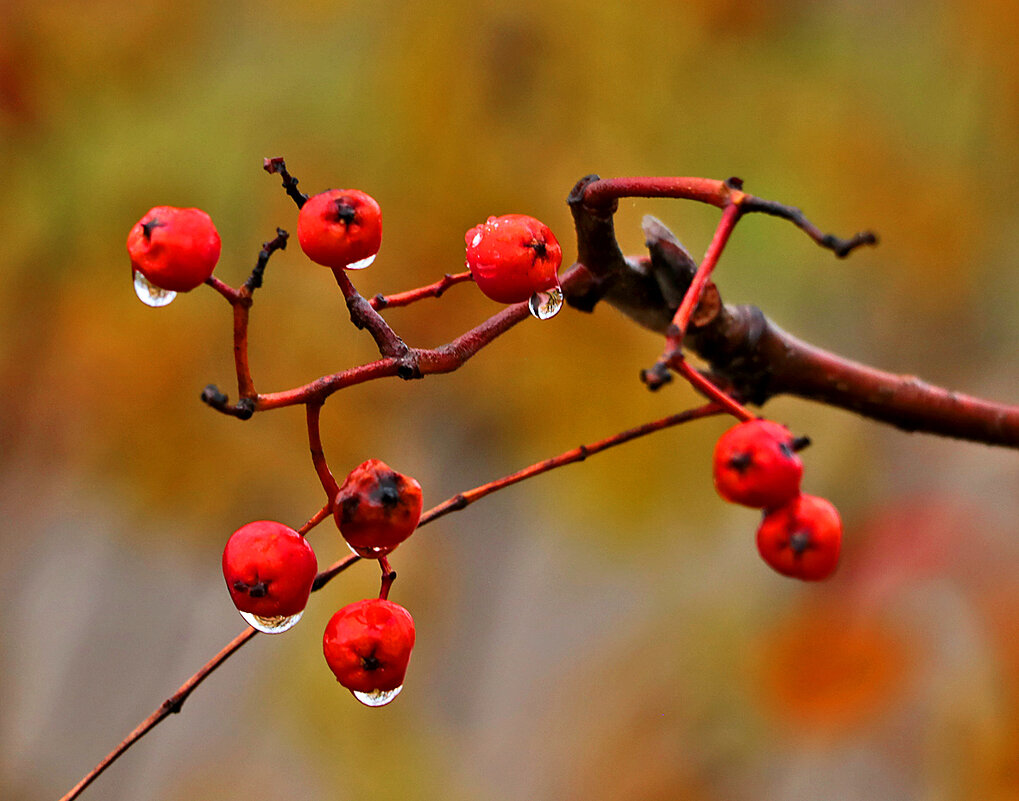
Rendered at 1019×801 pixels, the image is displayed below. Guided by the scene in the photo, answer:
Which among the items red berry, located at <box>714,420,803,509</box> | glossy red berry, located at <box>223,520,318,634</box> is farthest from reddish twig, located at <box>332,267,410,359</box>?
red berry, located at <box>714,420,803,509</box>

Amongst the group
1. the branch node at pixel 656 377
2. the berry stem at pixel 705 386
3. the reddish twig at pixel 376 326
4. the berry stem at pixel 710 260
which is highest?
the berry stem at pixel 710 260

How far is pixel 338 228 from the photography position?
0.91 m

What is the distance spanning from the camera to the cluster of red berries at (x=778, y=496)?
0.95 meters


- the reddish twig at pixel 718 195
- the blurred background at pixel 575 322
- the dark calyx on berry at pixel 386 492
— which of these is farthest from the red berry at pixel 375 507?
the blurred background at pixel 575 322

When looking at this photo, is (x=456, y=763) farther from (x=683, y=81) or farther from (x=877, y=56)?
(x=877, y=56)

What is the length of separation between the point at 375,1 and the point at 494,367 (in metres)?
1.23

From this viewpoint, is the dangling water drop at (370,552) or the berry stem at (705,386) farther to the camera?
the dangling water drop at (370,552)

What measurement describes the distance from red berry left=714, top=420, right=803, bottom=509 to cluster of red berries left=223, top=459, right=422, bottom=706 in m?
0.29

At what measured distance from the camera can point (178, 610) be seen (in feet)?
14.8

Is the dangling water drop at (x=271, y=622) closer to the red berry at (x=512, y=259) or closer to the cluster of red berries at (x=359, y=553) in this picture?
the cluster of red berries at (x=359, y=553)

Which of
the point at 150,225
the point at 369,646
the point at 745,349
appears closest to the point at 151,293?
the point at 150,225

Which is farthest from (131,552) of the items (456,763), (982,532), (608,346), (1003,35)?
(1003,35)

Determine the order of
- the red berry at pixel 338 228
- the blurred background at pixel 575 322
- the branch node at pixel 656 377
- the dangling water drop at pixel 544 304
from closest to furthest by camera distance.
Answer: the branch node at pixel 656 377
the red berry at pixel 338 228
the dangling water drop at pixel 544 304
the blurred background at pixel 575 322

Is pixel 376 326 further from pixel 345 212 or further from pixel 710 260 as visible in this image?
pixel 710 260
